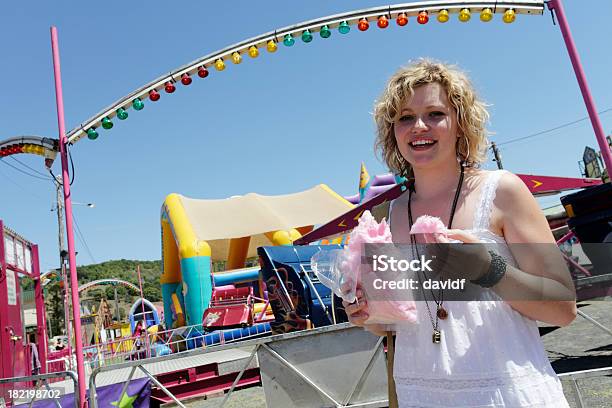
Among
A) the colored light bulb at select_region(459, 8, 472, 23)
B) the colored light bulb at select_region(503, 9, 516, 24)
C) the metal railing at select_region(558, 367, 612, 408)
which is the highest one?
the colored light bulb at select_region(459, 8, 472, 23)

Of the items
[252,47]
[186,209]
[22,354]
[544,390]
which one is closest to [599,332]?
[252,47]

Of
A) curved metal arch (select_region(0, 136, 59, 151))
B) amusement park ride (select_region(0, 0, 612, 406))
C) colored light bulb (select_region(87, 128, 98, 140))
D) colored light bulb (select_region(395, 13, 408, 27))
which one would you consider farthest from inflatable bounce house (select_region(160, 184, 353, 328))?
colored light bulb (select_region(395, 13, 408, 27))

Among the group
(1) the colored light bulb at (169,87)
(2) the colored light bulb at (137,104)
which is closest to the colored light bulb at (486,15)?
(1) the colored light bulb at (169,87)

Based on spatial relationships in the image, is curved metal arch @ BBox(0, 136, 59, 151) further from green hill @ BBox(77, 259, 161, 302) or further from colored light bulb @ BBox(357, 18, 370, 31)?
green hill @ BBox(77, 259, 161, 302)

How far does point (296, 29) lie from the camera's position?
560 centimetres

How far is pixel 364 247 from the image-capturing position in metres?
1.17

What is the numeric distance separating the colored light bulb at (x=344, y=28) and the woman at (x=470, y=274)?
15.0ft

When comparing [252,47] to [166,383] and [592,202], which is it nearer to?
[592,202]

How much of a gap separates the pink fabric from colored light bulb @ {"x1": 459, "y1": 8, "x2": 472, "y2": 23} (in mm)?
5130

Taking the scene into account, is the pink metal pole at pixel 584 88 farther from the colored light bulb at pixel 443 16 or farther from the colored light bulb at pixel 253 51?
the colored light bulb at pixel 253 51

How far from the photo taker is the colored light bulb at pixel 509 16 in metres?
5.43

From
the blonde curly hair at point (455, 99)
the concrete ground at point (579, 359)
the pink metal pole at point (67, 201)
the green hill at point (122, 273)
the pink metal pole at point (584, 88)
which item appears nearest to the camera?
the blonde curly hair at point (455, 99)

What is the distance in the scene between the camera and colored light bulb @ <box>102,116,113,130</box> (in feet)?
18.2

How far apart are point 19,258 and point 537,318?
9361 millimetres
